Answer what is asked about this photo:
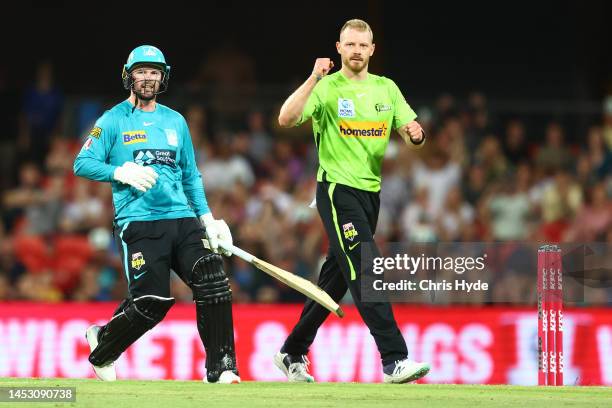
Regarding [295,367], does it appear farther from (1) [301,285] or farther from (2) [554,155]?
(2) [554,155]

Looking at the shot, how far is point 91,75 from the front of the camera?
68.1 feet

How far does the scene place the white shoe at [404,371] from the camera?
9.20 m

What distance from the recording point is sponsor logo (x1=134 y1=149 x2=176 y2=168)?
9188mm

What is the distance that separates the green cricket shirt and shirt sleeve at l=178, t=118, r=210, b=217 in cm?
77

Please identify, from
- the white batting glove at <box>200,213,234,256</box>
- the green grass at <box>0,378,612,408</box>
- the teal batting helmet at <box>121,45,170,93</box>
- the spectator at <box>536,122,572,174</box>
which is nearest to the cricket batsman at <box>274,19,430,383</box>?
the green grass at <box>0,378,612,408</box>

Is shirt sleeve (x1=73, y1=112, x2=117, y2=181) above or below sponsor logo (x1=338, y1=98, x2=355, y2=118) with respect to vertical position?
below

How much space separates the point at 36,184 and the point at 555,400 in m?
10.6

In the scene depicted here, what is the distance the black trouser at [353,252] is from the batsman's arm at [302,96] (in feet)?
1.85

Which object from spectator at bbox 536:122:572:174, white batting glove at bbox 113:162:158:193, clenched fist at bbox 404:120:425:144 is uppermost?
spectator at bbox 536:122:572:174

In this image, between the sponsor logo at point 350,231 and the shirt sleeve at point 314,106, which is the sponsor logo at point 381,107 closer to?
the shirt sleeve at point 314,106

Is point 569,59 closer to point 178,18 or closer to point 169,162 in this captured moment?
point 178,18

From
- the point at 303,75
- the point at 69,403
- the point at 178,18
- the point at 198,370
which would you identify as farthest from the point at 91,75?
the point at 69,403

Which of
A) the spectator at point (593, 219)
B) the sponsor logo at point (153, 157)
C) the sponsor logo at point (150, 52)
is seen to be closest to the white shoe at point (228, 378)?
the sponsor logo at point (153, 157)

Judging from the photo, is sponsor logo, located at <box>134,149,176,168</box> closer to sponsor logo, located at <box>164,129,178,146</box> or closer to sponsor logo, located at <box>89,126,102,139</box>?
sponsor logo, located at <box>164,129,178,146</box>
